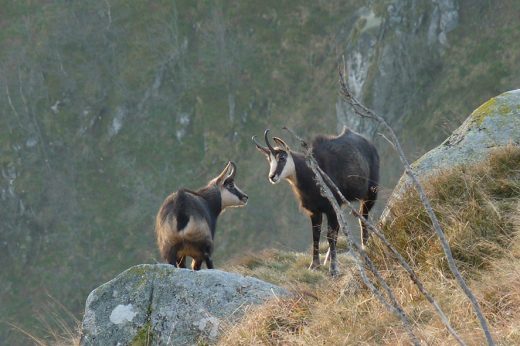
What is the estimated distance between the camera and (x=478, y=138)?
7.94 meters

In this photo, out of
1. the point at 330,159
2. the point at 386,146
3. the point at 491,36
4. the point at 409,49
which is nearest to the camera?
→ the point at 330,159

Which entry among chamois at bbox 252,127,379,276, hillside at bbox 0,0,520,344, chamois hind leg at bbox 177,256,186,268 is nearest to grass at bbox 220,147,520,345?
chamois at bbox 252,127,379,276

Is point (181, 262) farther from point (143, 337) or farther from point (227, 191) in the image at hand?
point (143, 337)

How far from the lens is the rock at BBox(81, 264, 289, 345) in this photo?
5961mm

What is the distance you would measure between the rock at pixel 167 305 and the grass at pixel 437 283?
1.32 feet

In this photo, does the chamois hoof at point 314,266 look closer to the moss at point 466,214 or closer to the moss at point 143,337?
the moss at point 466,214

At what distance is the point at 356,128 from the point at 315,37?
13.5 m

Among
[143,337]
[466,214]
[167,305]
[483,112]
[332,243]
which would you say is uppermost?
[483,112]

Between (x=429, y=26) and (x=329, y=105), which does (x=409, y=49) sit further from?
(x=329, y=105)

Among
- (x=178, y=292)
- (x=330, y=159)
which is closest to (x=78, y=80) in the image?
(x=330, y=159)

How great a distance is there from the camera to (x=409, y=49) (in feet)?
174

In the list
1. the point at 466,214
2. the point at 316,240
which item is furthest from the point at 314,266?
the point at 466,214

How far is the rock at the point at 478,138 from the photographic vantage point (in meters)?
7.62

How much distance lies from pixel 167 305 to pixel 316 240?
205 inches
